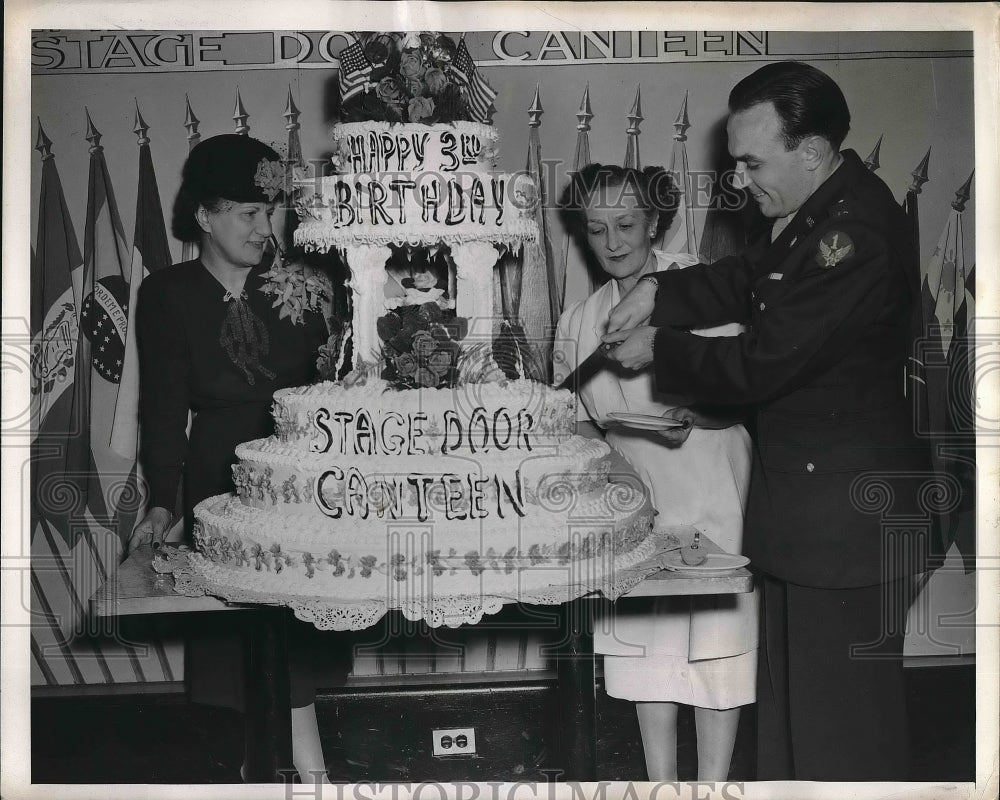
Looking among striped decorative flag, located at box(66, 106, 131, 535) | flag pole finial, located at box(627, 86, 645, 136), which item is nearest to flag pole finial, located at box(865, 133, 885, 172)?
flag pole finial, located at box(627, 86, 645, 136)

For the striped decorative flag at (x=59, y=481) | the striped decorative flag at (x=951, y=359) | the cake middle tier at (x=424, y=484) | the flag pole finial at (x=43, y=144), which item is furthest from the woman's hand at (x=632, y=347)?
the flag pole finial at (x=43, y=144)

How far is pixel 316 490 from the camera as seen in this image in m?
2.90

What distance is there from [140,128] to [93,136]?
15cm

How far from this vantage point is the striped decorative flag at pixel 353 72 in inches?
117

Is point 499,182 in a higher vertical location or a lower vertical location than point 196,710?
higher

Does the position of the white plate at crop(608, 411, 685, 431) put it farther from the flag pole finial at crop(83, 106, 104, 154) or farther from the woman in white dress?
the flag pole finial at crop(83, 106, 104, 154)

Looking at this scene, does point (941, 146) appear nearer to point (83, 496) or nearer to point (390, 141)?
point (390, 141)

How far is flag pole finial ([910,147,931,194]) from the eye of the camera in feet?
10.6

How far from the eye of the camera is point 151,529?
10.9 ft

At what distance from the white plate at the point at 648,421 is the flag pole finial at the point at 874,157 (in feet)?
3.26

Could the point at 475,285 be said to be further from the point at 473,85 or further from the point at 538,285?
the point at 473,85

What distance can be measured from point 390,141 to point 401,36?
0.39 metres

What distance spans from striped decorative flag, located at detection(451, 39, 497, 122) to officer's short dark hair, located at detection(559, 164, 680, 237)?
35 centimetres

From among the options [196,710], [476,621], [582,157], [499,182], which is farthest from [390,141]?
[196,710]
